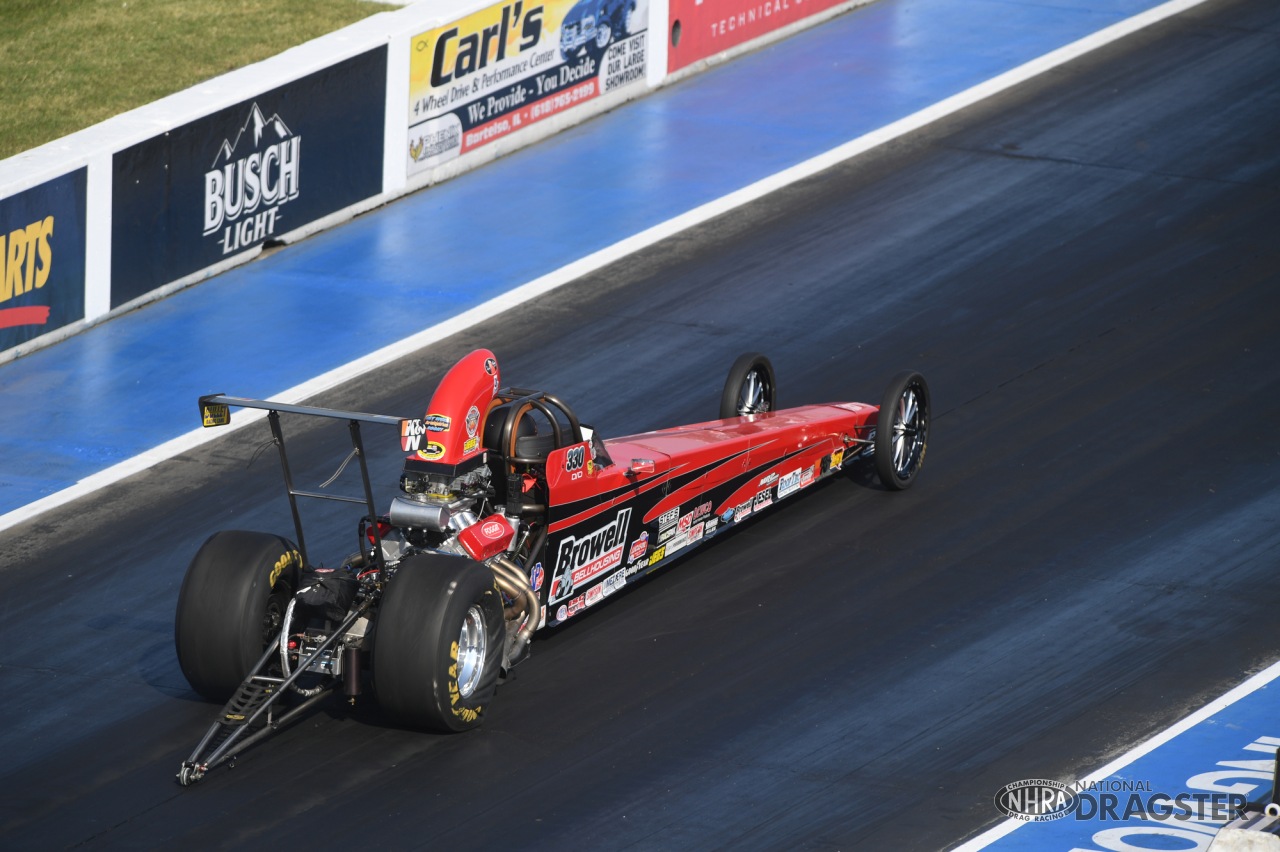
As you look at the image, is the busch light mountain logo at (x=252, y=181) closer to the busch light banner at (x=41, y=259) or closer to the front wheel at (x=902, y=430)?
the busch light banner at (x=41, y=259)

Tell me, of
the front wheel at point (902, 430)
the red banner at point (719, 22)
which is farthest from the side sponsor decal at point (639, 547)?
the red banner at point (719, 22)

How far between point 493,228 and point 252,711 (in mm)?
10100

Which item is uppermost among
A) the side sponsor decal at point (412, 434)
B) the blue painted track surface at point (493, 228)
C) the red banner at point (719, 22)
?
the side sponsor decal at point (412, 434)

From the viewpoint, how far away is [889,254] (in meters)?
18.7

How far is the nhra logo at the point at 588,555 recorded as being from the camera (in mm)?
11672

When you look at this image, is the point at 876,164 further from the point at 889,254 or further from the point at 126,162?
the point at 126,162

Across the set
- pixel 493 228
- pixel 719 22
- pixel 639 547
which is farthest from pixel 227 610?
pixel 719 22

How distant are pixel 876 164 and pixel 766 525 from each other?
8.34 metres

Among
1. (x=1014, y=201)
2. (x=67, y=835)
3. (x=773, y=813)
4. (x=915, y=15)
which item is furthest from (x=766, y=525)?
(x=915, y=15)

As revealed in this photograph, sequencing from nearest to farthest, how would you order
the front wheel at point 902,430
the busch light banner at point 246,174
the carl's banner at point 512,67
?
the front wheel at point 902,430
the busch light banner at point 246,174
the carl's banner at point 512,67

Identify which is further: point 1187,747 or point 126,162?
point 126,162

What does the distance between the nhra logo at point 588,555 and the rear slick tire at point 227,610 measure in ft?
5.60

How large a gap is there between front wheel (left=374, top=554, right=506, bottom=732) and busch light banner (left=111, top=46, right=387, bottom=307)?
871 cm

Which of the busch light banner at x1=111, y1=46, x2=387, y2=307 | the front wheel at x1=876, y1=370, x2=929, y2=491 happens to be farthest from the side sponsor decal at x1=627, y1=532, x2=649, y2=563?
the busch light banner at x1=111, y1=46, x2=387, y2=307
